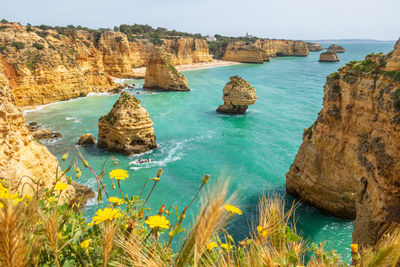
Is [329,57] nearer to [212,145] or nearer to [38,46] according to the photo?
[212,145]

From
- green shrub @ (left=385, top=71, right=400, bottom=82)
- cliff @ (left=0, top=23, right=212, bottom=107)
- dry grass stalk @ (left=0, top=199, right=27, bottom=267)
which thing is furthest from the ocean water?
green shrub @ (left=385, top=71, right=400, bottom=82)

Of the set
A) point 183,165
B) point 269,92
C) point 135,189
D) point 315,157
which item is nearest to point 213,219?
point 315,157

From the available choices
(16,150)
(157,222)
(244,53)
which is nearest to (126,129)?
(16,150)

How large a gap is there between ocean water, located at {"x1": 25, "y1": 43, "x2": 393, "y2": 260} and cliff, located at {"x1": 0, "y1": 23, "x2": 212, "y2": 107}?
2421 millimetres

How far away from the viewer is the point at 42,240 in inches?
89.4

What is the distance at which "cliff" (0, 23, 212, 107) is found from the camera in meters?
33.2

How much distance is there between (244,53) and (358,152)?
96492 mm

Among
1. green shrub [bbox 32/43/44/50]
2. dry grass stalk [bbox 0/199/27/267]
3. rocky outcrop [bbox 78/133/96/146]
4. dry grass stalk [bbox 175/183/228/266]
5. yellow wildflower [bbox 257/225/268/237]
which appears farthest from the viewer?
green shrub [bbox 32/43/44/50]

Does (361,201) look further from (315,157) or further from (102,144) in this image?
(102,144)

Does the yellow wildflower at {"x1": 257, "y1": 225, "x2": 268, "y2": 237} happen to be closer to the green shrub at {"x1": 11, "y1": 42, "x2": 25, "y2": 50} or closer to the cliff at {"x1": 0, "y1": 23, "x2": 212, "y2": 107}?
the cliff at {"x1": 0, "y1": 23, "x2": 212, "y2": 107}

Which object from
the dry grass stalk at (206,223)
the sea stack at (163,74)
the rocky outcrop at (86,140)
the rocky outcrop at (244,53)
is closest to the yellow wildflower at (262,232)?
the dry grass stalk at (206,223)

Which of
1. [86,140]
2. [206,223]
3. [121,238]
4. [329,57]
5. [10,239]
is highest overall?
[10,239]

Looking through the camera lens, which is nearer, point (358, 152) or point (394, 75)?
point (394, 75)

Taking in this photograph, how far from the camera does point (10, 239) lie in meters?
1.66
